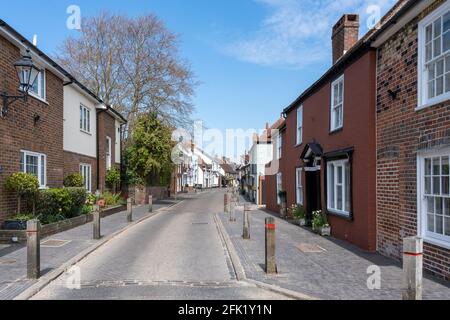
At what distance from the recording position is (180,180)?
216 ft

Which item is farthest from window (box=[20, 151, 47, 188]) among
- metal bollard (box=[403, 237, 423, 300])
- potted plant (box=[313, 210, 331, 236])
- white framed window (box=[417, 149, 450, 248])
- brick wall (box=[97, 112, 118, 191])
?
metal bollard (box=[403, 237, 423, 300])

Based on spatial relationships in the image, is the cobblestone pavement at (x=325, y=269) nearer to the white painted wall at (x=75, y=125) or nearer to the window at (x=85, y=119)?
the white painted wall at (x=75, y=125)

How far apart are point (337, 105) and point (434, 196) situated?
615cm

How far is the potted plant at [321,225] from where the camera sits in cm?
1405

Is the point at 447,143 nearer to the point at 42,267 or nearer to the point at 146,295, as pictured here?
the point at 146,295

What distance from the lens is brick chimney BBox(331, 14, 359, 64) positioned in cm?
1641

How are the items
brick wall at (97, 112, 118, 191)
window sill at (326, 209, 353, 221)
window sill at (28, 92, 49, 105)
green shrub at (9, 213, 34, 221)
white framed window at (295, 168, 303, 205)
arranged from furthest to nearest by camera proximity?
1. brick wall at (97, 112, 118, 191)
2. white framed window at (295, 168, 303, 205)
3. window sill at (28, 92, 49, 105)
4. green shrub at (9, 213, 34, 221)
5. window sill at (326, 209, 353, 221)

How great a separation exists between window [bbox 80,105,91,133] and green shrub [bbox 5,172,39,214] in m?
8.11

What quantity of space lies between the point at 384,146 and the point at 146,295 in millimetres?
6351

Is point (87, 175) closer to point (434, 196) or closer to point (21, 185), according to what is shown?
point (21, 185)

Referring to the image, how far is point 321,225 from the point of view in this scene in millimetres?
14469

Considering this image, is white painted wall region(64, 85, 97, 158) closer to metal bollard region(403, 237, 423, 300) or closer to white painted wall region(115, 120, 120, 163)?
white painted wall region(115, 120, 120, 163)

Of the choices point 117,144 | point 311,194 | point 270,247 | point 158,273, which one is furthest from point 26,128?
point 117,144
